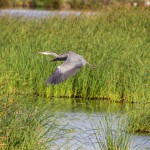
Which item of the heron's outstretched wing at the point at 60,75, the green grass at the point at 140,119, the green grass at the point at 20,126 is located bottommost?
the green grass at the point at 140,119

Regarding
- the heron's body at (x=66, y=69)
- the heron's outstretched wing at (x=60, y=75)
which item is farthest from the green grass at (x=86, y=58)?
the heron's outstretched wing at (x=60, y=75)

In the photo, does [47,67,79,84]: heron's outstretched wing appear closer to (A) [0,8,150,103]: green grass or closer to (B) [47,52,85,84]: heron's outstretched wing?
(B) [47,52,85,84]: heron's outstretched wing

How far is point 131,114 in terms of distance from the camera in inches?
328

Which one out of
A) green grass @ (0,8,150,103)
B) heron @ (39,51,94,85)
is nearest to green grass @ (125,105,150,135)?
heron @ (39,51,94,85)

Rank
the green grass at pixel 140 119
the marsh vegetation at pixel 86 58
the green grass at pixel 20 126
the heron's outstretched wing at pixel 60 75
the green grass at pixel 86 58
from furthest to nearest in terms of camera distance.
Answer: the green grass at pixel 86 58
the marsh vegetation at pixel 86 58
the green grass at pixel 140 119
the heron's outstretched wing at pixel 60 75
the green grass at pixel 20 126

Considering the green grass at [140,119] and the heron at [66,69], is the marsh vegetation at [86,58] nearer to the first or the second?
the green grass at [140,119]

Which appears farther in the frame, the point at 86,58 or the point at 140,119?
the point at 86,58

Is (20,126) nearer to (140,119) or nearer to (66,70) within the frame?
(66,70)

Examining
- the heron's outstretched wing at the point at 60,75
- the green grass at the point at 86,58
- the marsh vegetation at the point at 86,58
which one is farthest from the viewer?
the green grass at the point at 86,58

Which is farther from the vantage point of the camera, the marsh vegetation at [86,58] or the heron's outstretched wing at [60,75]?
the marsh vegetation at [86,58]

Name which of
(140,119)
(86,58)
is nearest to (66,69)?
(140,119)

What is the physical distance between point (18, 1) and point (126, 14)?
20324 mm

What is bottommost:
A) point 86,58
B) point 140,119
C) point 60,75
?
point 140,119

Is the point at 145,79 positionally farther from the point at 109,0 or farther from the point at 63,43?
the point at 109,0
